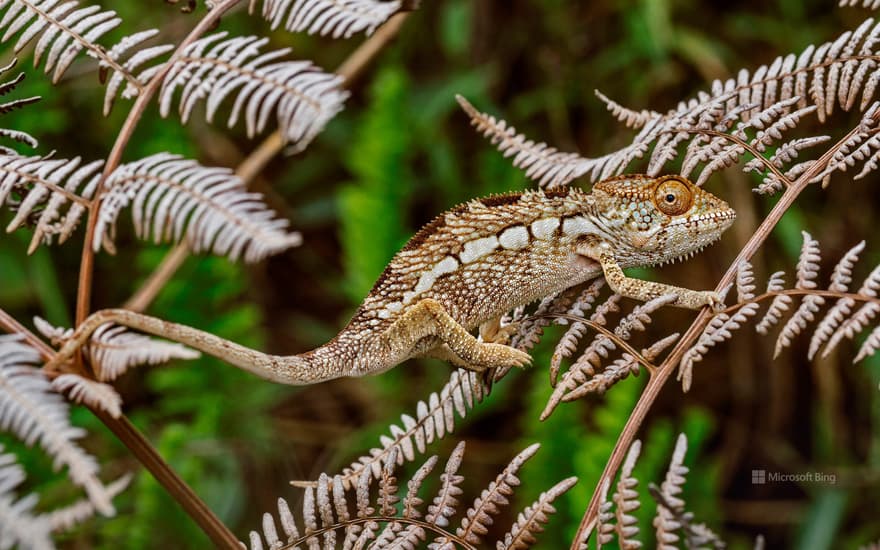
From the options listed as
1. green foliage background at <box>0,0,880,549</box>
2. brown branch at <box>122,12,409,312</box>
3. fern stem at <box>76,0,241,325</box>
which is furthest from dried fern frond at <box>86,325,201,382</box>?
green foliage background at <box>0,0,880,549</box>

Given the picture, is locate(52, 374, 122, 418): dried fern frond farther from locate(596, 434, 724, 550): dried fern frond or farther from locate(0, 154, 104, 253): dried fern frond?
locate(596, 434, 724, 550): dried fern frond

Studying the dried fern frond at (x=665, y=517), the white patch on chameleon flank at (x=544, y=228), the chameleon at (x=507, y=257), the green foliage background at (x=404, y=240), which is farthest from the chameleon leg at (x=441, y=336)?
the green foliage background at (x=404, y=240)

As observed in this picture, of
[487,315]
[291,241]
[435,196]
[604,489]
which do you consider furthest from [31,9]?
[435,196]

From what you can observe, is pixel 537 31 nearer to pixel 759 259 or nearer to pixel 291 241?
pixel 759 259

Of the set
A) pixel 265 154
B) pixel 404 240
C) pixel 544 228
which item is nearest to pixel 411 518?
pixel 544 228

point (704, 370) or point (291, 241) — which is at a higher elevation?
point (704, 370)

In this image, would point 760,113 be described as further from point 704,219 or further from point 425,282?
point 425,282
